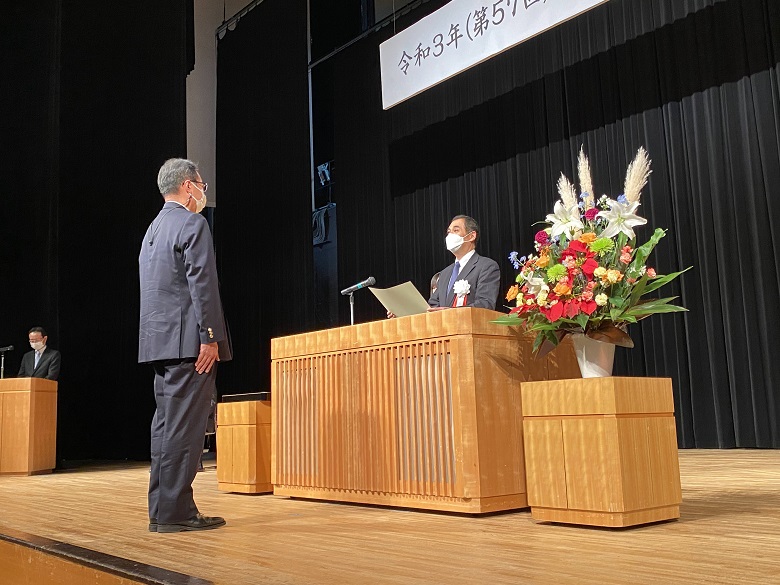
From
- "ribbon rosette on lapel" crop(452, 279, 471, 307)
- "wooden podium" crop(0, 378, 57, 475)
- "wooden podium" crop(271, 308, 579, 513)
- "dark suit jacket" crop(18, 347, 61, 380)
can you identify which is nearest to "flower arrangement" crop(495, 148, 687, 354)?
"wooden podium" crop(271, 308, 579, 513)

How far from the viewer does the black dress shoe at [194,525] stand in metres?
2.41

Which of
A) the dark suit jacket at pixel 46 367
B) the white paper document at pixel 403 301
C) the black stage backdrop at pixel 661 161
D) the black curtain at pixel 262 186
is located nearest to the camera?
the white paper document at pixel 403 301

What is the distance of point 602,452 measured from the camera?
7.23ft

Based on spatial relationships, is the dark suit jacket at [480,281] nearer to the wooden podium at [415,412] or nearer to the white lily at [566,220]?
the wooden podium at [415,412]

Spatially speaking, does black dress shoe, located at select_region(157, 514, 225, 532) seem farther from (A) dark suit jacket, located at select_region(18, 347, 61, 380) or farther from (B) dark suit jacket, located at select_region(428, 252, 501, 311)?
(A) dark suit jacket, located at select_region(18, 347, 61, 380)

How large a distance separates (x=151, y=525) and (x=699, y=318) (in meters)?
4.26

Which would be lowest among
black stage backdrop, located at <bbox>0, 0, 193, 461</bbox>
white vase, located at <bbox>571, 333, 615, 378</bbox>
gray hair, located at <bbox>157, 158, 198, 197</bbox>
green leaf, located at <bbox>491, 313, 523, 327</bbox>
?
white vase, located at <bbox>571, 333, 615, 378</bbox>

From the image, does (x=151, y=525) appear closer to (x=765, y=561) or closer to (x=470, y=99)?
(x=765, y=561)

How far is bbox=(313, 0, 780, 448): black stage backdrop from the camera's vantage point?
5250 mm

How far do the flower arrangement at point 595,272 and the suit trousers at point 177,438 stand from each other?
3.41 feet

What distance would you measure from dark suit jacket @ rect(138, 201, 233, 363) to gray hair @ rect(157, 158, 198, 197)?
10 cm

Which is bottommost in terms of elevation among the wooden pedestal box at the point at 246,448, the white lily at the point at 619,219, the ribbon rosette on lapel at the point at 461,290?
the wooden pedestal box at the point at 246,448

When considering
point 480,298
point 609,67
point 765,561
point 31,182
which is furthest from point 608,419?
point 31,182

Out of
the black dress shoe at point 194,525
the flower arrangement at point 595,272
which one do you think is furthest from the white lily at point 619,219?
the black dress shoe at point 194,525
